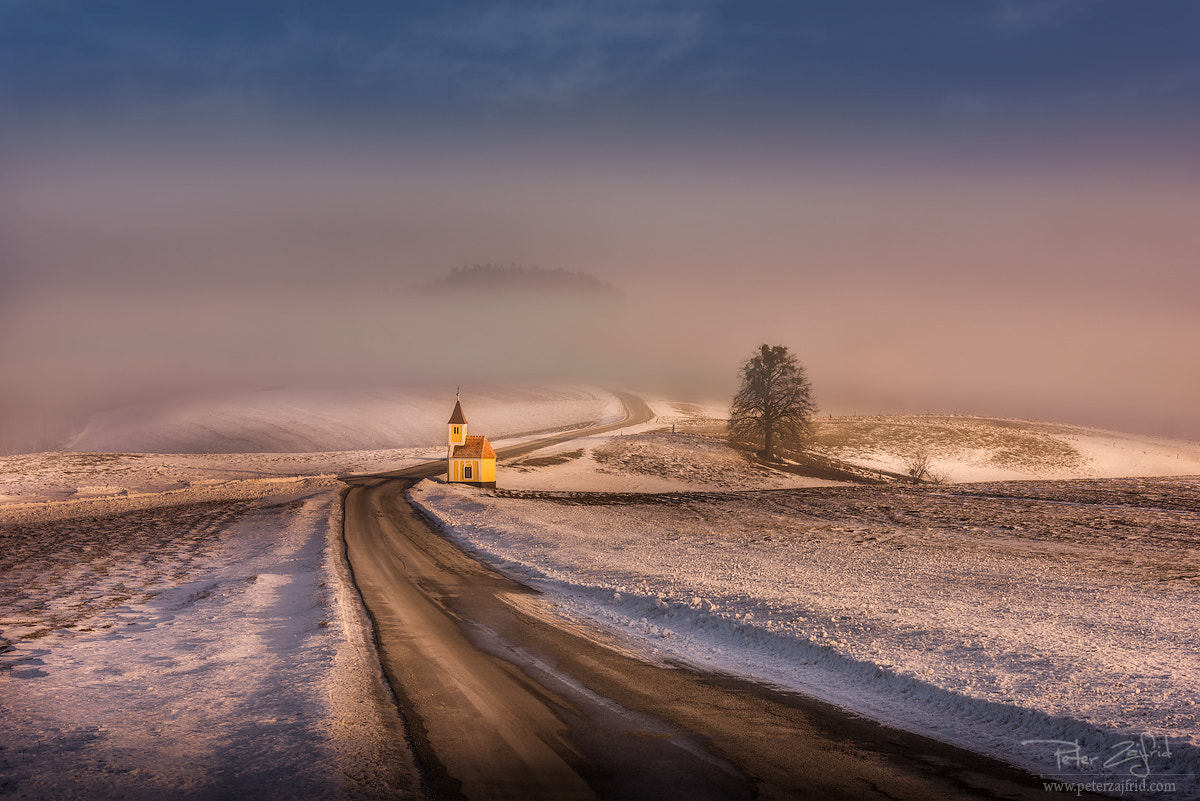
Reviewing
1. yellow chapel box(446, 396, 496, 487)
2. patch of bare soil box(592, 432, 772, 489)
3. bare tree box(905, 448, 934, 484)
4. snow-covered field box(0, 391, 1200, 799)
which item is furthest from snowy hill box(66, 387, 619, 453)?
bare tree box(905, 448, 934, 484)

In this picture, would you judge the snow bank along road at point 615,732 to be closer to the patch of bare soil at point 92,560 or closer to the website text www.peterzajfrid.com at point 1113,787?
the website text www.peterzajfrid.com at point 1113,787

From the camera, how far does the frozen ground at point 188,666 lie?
7.67 meters

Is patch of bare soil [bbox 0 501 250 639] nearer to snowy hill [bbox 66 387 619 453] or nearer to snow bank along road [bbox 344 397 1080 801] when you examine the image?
snow bank along road [bbox 344 397 1080 801]

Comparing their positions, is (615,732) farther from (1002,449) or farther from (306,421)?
(306,421)

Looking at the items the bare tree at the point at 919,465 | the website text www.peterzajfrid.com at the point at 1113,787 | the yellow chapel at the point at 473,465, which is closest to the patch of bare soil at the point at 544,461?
the yellow chapel at the point at 473,465

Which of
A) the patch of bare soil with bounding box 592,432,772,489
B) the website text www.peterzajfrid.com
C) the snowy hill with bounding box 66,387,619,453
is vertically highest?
the snowy hill with bounding box 66,387,619,453

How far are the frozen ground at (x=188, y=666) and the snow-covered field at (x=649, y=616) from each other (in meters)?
0.07

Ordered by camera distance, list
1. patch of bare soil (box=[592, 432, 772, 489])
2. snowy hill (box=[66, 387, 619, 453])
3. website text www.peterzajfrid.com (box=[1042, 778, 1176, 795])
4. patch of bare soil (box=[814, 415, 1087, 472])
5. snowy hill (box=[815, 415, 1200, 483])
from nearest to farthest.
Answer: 1. website text www.peterzajfrid.com (box=[1042, 778, 1176, 795])
2. patch of bare soil (box=[592, 432, 772, 489])
3. snowy hill (box=[815, 415, 1200, 483])
4. patch of bare soil (box=[814, 415, 1087, 472])
5. snowy hill (box=[66, 387, 619, 453])

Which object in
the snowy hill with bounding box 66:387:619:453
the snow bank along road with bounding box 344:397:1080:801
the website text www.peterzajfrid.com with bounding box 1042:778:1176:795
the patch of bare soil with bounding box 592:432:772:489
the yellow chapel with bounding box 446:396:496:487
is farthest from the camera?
the snowy hill with bounding box 66:387:619:453

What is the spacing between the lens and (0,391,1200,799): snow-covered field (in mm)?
8328

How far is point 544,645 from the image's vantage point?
1382 cm

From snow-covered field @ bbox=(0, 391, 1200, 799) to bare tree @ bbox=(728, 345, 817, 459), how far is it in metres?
25.3

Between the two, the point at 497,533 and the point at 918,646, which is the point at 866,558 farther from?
the point at 497,533

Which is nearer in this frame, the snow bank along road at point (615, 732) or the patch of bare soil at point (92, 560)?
the snow bank along road at point (615, 732)
